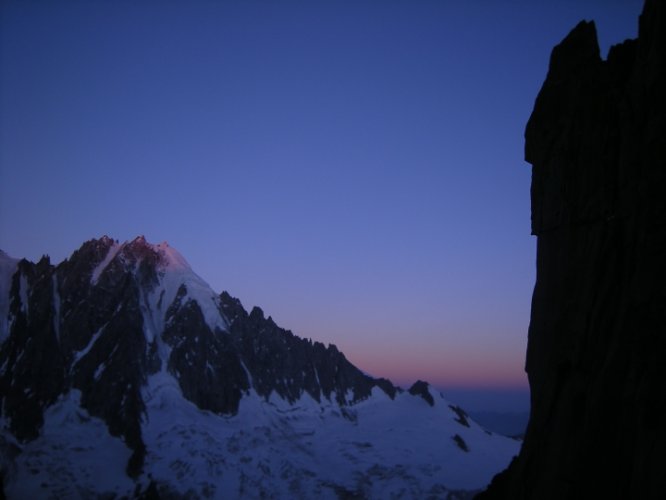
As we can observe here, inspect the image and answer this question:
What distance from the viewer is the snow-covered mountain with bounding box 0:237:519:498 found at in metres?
118

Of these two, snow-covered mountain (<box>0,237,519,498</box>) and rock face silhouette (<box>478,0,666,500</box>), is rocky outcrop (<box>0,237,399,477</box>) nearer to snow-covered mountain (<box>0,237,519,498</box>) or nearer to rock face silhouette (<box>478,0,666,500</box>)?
snow-covered mountain (<box>0,237,519,498</box>)

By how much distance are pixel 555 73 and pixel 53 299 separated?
504 ft

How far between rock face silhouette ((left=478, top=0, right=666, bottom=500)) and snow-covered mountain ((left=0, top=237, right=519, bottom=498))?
103365 mm

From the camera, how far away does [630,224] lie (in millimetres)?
18172

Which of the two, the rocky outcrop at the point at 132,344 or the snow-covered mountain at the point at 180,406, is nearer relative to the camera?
the snow-covered mountain at the point at 180,406

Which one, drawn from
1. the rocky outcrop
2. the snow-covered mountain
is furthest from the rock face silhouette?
the rocky outcrop

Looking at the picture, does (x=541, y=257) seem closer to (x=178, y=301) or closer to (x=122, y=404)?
(x=122, y=404)

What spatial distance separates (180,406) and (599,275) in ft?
431

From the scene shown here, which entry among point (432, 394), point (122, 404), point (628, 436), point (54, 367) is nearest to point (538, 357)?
point (628, 436)

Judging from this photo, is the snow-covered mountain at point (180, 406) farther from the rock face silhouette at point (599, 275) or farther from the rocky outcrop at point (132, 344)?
the rock face silhouette at point (599, 275)

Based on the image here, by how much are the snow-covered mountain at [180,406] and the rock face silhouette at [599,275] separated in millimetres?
103365

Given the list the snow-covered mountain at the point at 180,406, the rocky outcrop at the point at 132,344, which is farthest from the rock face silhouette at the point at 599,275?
the rocky outcrop at the point at 132,344

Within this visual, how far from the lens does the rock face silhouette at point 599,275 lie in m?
16.3

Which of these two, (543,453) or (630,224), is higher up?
(630,224)
